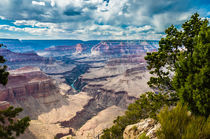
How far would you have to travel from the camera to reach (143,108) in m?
16.5

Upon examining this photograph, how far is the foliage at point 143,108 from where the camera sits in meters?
12.4

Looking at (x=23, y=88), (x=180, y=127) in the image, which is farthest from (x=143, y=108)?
(x=23, y=88)

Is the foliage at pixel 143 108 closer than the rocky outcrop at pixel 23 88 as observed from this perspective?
Yes

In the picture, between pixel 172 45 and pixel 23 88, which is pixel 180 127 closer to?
pixel 172 45

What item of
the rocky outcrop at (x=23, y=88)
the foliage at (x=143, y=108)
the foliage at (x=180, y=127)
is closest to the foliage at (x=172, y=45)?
the foliage at (x=143, y=108)

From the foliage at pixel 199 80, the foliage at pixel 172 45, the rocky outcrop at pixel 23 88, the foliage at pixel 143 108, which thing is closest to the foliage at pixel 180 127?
the foliage at pixel 199 80

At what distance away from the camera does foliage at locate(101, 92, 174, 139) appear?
12.4 meters

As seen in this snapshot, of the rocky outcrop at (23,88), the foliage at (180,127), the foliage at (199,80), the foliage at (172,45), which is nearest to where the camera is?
the foliage at (180,127)

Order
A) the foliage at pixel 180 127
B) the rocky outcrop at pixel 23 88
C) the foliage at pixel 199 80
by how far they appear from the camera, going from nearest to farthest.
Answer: the foliage at pixel 180 127, the foliage at pixel 199 80, the rocky outcrop at pixel 23 88

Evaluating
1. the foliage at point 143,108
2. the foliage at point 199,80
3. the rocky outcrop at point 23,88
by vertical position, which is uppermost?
the foliage at point 199,80

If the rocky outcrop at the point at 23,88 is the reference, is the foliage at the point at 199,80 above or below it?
above

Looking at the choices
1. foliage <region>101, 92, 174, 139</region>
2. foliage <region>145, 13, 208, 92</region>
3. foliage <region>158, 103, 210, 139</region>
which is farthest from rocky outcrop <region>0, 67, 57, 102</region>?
foliage <region>158, 103, 210, 139</region>

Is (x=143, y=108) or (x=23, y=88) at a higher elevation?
(x=143, y=108)

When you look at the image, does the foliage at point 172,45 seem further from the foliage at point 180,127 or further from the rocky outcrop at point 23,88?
the rocky outcrop at point 23,88
